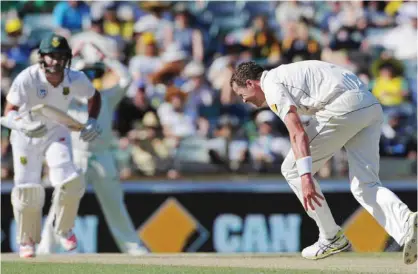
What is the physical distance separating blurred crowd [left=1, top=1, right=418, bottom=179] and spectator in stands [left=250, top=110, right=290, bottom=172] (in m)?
0.01

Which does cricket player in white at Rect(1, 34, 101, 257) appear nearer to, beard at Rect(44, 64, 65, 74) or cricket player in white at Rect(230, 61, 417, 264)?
beard at Rect(44, 64, 65, 74)

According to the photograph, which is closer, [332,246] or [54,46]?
[332,246]

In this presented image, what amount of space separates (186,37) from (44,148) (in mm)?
6564

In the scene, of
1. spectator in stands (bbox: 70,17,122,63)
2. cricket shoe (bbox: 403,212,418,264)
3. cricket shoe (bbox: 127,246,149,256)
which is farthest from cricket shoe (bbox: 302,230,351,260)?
spectator in stands (bbox: 70,17,122,63)

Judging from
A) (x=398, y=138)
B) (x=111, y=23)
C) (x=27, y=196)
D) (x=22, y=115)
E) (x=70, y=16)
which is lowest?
(x=398, y=138)

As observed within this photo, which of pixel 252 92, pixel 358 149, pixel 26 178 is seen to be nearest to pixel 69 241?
pixel 26 178

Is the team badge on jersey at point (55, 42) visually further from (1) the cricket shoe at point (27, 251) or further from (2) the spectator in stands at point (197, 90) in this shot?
(2) the spectator in stands at point (197, 90)

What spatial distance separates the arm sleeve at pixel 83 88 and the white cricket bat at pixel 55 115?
379mm

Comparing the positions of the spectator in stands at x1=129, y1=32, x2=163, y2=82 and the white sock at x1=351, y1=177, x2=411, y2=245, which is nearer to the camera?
the white sock at x1=351, y1=177, x2=411, y2=245

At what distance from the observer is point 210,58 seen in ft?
52.5

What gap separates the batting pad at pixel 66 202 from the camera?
9719 mm

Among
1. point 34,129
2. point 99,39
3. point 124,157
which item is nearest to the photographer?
point 34,129

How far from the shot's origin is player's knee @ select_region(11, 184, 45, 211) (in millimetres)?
9750

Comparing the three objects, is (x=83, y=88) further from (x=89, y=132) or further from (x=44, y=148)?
(x=44, y=148)
